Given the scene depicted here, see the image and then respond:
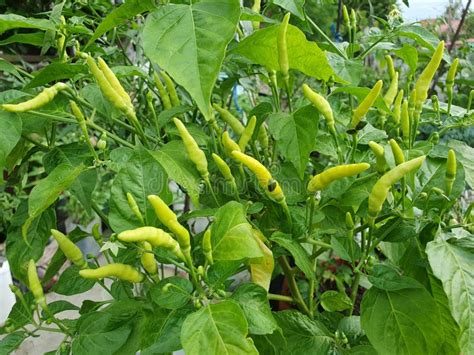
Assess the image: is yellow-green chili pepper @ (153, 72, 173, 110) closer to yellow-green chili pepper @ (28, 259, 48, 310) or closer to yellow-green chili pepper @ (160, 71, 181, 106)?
yellow-green chili pepper @ (160, 71, 181, 106)

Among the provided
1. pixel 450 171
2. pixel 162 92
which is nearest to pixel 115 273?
pixel 162 92

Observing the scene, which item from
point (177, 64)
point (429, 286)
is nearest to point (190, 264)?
point (177, 64)

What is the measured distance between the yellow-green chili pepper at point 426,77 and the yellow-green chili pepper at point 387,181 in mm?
146

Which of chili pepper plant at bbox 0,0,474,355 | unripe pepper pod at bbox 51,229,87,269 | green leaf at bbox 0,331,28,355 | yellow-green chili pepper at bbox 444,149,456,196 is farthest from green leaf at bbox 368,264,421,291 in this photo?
green leaf at bbox 0,331,28,355

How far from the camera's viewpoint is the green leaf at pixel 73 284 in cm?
66

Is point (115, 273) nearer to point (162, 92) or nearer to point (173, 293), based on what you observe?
point (173, 293)

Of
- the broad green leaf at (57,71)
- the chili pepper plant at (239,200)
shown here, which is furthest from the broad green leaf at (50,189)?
the broad green leaf at (57,71)

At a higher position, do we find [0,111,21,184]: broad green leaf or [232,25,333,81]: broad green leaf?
[232,25,333,81]: broad green leaf

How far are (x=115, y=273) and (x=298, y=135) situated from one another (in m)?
0.26

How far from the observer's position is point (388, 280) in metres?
0.55

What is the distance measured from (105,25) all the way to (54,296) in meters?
1.89

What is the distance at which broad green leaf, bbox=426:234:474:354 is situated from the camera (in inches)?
18.2

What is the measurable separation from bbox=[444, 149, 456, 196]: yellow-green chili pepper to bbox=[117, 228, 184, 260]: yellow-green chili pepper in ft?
0.97

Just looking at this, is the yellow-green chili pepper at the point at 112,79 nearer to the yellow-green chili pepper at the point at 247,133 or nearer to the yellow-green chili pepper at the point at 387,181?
the yellow-green chili pepper at the point at 247,133
